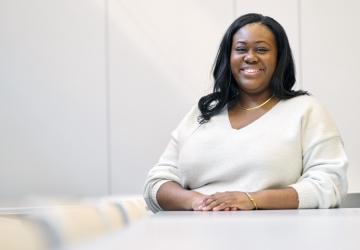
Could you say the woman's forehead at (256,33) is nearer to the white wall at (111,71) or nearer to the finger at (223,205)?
the finger at (223,205)

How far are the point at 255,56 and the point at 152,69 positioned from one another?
255cm

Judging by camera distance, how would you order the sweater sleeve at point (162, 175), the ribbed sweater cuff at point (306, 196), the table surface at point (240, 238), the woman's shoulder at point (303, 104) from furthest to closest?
the sweater sleeve at point (162, 175) → the woman's shoulder at point (303, 104) → the ribbed sweater cuff at point (306, 196) → the table surface at point (240, 238)

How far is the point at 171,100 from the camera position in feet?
16.3

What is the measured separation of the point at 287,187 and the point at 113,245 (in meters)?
1.46

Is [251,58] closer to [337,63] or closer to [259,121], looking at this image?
[259,121]

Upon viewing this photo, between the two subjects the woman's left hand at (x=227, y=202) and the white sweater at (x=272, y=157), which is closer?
the woman's left hand at (x=227, y=202)

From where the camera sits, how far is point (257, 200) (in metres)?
2.10

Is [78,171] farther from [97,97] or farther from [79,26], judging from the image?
[79,26]

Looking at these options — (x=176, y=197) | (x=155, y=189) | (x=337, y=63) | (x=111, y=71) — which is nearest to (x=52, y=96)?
(x=111, y=71)

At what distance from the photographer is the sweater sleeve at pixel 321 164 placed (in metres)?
2.15

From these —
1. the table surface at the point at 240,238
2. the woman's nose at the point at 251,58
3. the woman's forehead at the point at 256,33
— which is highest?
the woman's forehead at the point at 256,33

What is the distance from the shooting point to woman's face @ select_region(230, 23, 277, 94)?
8.14 ft

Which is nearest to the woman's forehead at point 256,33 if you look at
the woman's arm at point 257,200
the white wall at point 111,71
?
the woman's arm at point 257,200

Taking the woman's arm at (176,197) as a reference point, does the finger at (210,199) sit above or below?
above
